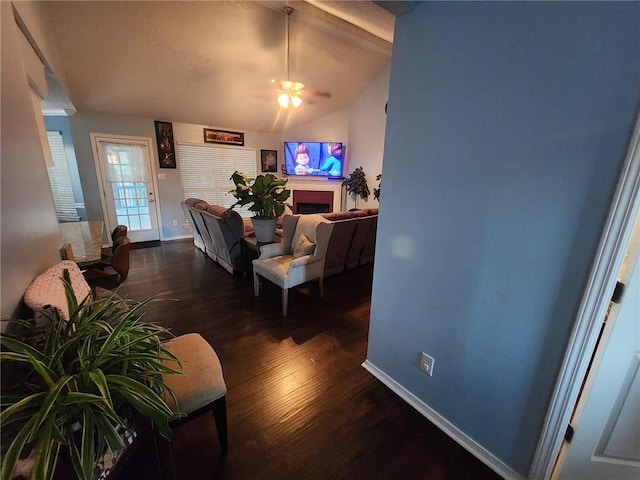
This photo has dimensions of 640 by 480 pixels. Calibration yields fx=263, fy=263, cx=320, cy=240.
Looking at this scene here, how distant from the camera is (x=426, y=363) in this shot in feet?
5.24

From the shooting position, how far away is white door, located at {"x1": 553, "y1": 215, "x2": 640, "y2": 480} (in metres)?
0.95

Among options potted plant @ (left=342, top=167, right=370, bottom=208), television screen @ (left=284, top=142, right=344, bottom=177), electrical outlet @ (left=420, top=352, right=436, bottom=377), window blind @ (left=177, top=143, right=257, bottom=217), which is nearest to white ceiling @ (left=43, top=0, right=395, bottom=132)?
window blind @ (left=177, top=143, right=257, bottom=217)

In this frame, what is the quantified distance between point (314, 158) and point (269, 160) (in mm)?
1204

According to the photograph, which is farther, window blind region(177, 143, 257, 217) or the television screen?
the television screen

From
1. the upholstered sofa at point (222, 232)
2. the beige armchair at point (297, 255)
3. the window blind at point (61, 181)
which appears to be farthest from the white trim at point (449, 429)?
the window blind at point (61, 181)

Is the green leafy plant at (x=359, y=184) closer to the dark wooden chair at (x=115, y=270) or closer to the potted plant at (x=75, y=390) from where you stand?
the dark wooden chair at (x=115, y=270)

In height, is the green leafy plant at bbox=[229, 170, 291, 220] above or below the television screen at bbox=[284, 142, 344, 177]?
below

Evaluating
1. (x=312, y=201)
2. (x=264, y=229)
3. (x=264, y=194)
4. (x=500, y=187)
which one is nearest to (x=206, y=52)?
(x=264, y=194)

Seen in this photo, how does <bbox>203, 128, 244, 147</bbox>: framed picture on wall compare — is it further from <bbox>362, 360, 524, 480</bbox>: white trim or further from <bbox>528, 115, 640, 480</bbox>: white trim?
<bbox>528, 115, 640, 480</bbox>: white trim

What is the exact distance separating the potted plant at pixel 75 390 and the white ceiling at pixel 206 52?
3.13 m

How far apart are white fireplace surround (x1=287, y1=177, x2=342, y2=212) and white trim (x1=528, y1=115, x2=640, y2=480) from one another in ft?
18.6

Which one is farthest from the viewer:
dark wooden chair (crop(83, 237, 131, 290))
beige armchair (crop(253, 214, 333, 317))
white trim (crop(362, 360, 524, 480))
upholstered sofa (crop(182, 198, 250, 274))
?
upholstered sofa (crop(182, 198, 250, 274))

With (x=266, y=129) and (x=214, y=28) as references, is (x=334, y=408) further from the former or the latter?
(x=266, y=129)

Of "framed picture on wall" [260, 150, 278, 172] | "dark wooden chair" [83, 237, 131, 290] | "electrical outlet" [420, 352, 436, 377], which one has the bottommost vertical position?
"electrical outlet" [420, 352, 436, 377]
